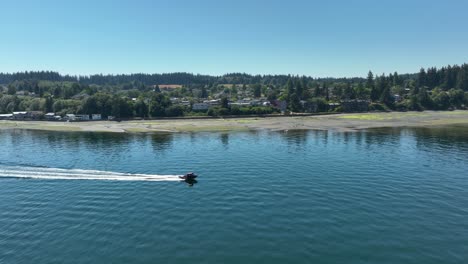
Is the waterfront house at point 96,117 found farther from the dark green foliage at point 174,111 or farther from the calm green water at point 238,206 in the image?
the calm green water at point 238,206

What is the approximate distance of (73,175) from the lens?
58.5 m

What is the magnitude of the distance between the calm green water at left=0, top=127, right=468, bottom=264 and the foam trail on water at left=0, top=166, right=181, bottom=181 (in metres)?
0.25

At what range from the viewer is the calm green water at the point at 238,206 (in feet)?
98.6

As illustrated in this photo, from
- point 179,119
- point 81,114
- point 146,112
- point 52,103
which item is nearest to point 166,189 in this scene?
point 179,119

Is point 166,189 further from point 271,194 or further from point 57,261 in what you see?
point 57,261

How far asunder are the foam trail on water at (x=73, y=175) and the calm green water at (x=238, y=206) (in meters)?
0.25

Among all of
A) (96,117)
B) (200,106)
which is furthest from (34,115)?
(200,106)

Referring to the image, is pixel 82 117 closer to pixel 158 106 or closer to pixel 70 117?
pixel 70 117

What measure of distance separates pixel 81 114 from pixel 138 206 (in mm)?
156601

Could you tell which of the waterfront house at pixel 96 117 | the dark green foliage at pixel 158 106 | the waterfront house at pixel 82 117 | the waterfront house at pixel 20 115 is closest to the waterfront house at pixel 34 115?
the waterfront house at pixel 20 115

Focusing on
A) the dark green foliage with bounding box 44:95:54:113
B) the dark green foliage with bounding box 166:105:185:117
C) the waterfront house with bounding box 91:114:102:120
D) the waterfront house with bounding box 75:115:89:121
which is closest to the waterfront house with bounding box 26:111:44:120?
the dark green foliage with bounding box 44:95:54:113

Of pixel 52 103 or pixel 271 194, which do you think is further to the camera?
pixel 52 103

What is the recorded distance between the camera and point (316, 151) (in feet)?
263

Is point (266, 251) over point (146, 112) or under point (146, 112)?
under
